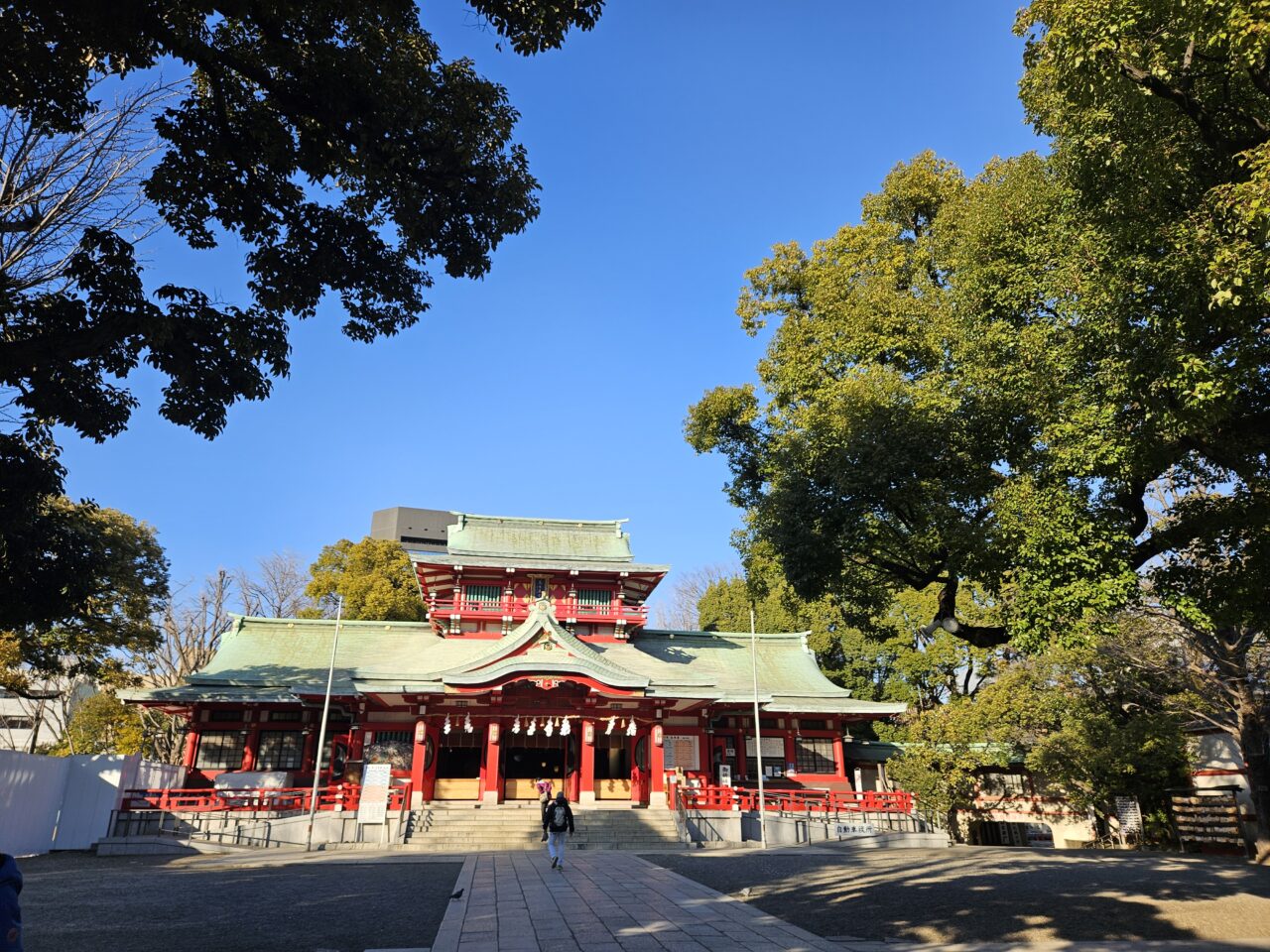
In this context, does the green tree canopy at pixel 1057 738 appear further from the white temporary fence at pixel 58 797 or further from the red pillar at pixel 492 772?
the white temporary fence at pixel 58 797

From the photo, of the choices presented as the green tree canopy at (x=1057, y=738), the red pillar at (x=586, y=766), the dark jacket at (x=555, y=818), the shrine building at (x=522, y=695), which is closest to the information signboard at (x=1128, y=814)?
the green tree canopy at (x=1057, y=738)

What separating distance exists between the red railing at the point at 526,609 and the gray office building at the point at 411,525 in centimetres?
5472

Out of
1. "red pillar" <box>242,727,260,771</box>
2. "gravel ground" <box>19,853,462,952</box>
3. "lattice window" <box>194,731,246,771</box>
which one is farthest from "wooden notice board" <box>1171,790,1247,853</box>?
"lattice window" <box>194,731,246,771</box>

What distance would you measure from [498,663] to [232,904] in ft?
38.1

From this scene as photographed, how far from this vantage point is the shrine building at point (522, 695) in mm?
22906

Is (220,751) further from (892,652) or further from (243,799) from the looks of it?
(892,652)

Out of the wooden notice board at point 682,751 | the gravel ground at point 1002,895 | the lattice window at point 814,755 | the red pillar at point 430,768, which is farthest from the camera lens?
the lattice window at point 814,755

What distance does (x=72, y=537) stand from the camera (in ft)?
41.4

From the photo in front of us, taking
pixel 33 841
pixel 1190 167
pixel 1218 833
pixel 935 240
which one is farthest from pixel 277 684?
pixel 1218 833

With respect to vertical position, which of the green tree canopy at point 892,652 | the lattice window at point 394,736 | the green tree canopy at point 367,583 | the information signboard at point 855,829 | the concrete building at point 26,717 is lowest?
the information signboard at point 855,829

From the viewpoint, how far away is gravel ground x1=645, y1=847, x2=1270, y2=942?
874cm

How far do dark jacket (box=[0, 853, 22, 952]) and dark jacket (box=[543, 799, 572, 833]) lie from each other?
1011 centimetres

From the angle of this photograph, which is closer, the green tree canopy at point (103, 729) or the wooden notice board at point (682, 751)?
the wooden notice board at point (682, 751)

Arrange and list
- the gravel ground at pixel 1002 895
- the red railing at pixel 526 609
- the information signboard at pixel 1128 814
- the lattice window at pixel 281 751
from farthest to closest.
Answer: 1. the red railing at pixel 526 609
2. the lattice window at pixel 281 751
3. the information signboard at pixel 1128 814
4. the gravel ground at pixel 1002 895
